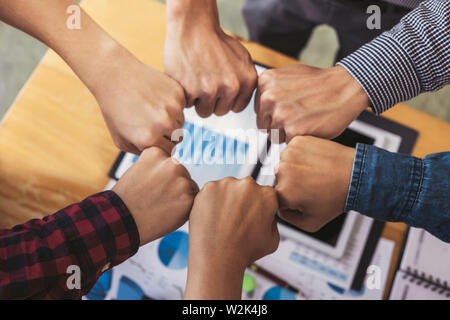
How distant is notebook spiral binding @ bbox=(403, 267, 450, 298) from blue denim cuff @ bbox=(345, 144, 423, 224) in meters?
0.22

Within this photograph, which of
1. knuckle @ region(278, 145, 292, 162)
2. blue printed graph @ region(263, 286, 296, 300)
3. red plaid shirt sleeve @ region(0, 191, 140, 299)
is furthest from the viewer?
blue printed graph @ region(263, 286, 296, 300)

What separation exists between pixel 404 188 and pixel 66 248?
53 centimetres

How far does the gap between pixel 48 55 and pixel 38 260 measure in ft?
1.73

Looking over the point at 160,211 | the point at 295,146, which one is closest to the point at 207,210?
the point at 160,211

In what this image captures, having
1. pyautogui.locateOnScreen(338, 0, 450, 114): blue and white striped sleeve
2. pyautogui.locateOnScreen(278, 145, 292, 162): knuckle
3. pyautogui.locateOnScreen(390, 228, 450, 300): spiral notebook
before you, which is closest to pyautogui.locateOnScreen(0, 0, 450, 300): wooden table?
pyautogui.locateOnScreen(390, 228, 450, 300): spiral notebook

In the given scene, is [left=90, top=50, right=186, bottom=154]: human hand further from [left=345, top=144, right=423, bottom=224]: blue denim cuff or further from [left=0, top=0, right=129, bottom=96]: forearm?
[left=345, top=144, right=423, bottom=224]: blue denim cuff

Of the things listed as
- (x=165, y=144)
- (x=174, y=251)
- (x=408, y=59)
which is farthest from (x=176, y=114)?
(x=408, y=59)

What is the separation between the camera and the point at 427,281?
2.41ft

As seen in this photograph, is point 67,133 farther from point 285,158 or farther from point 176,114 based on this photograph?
point 285,158

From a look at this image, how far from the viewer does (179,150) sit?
76 cm

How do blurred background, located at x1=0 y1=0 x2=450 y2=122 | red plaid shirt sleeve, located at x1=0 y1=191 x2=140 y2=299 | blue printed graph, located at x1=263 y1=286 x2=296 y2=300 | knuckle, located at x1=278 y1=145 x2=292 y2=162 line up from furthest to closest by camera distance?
blurred background, located at x1=0 y1=0 x2=450 y2=122, blue printed graph, located at x1=263 y1=286 x2=296 y2=300, knuckle, located at x1=278 y1=145 x2=292 y2=162, red plaid shirt sleeve, located at x1=0 y1=191 x2=140 y2=299

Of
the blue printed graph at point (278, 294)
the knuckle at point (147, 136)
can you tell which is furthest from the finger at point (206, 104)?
the blue printed graph at point (278, 294)

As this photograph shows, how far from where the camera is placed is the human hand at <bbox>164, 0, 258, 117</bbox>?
25.3 inches
